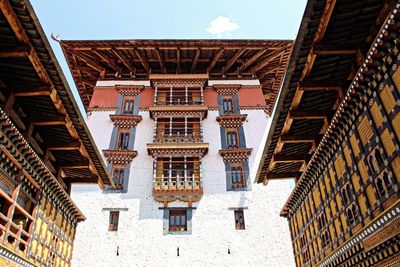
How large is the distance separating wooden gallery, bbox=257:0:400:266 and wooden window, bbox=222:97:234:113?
12.1 m

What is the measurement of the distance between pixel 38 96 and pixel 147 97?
14259 mm

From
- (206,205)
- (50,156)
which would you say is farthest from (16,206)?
(206,205)

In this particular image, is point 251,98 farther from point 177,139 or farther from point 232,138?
point 177,139

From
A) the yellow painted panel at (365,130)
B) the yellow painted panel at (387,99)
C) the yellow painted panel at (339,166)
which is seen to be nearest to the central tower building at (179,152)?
the yellow painted panel at (339,166)

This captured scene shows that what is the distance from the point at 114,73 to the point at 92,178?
13.2 meters

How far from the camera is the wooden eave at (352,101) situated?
7.13 metres

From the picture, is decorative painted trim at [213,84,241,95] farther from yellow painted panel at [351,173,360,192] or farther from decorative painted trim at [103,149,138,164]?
yellow painted panel at [351,173,360,192]

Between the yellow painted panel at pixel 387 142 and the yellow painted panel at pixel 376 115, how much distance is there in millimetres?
275

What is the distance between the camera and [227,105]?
25.7 meters

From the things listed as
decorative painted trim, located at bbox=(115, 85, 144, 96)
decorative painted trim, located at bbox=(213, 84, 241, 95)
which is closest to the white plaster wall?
decorative painted trim, located at bbox=(115, 85, 144, 96)

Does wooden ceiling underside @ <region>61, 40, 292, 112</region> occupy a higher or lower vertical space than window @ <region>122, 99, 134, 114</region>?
higher

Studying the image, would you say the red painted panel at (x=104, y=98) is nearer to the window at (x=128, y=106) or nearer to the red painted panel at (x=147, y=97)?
the window at (x=128, y=106)

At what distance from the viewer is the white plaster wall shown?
1923 cm

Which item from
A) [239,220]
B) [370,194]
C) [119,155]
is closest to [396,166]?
[370,194]
